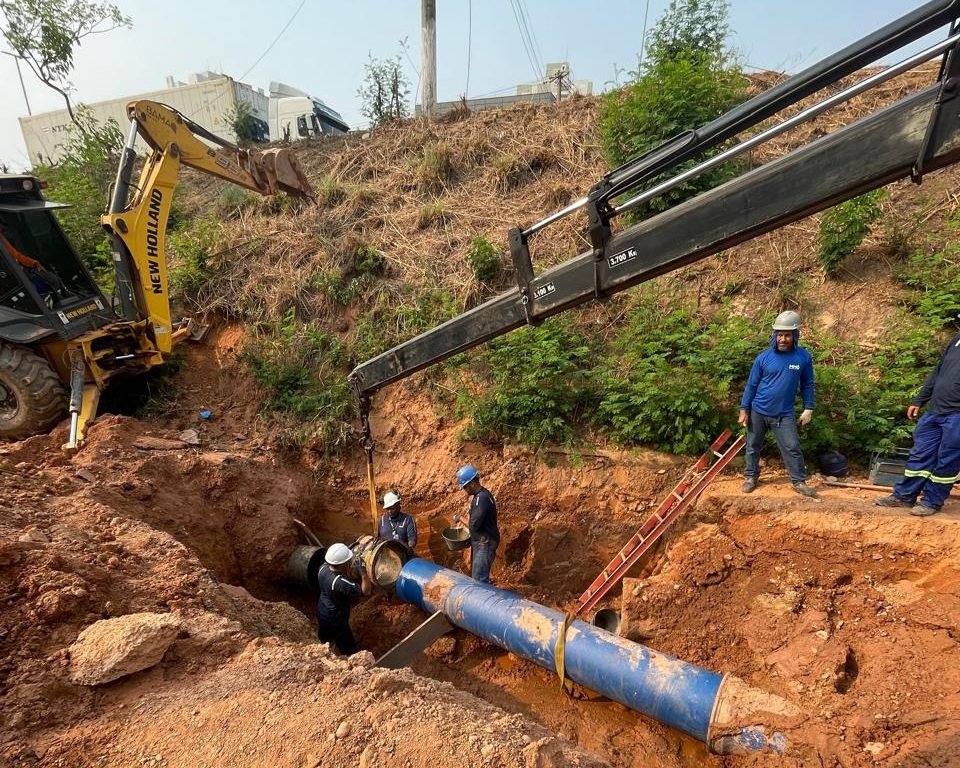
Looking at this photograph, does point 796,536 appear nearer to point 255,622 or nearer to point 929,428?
point 929,428

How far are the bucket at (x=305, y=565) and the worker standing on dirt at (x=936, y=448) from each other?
567 centimetres

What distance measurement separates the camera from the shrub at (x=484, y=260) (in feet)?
27.5

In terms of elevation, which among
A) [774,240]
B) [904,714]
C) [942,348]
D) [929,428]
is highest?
[774,240]

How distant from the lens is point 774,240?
7.71m

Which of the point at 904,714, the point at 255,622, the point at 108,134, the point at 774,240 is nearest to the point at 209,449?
the point at 255,622

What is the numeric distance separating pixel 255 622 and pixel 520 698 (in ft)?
8.05

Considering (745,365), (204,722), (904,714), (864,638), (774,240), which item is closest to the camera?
(204,722)

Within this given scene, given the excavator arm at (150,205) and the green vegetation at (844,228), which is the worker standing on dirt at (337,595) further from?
the green vegetation at (844,228)

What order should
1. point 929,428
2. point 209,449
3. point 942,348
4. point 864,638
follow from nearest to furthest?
point 864,638 → point 929,428 → point 942,348 → point 209,449

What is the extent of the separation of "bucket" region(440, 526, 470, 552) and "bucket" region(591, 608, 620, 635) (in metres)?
1.64

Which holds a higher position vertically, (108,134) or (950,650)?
(108,134)

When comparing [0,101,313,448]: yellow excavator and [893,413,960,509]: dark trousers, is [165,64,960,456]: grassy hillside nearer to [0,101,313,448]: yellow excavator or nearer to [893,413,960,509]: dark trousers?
[893,413,960,509]: dark trousers

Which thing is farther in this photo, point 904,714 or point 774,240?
point 774,240

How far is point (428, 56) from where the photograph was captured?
41.0ft
